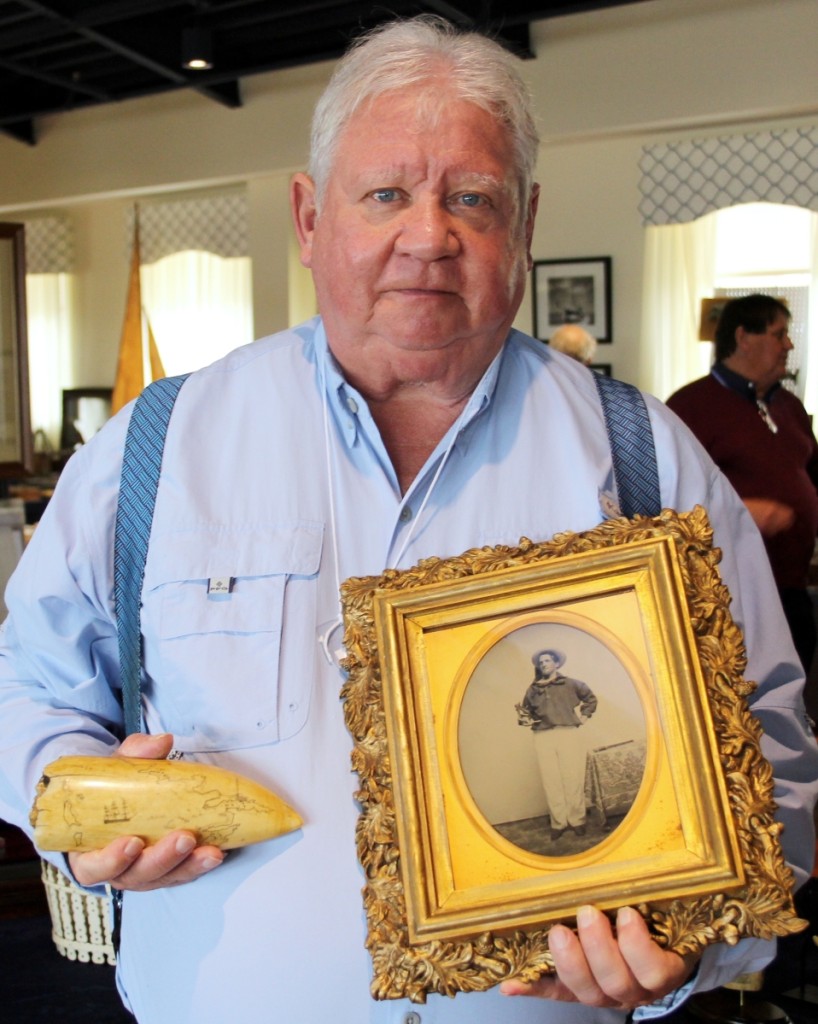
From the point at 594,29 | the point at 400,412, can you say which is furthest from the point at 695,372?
the point at 400,412

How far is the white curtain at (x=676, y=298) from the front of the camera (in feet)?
25.5

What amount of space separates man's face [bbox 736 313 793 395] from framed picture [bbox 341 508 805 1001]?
336cm

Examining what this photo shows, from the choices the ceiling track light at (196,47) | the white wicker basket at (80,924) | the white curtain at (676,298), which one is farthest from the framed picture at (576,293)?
the white wicker basket at (80,924)

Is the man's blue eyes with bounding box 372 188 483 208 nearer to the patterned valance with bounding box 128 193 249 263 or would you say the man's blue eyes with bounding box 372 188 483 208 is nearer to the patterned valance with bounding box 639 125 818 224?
the patterned valance with bounding box 639 125 818 224

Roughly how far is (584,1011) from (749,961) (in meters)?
0.18

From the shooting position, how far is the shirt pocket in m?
1.16

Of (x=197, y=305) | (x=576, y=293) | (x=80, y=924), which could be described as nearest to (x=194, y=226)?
(x=197, y=305)

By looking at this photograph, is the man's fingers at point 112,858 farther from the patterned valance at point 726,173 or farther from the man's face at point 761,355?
the patterned valance at point 726,173

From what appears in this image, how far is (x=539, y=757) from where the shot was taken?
973mm

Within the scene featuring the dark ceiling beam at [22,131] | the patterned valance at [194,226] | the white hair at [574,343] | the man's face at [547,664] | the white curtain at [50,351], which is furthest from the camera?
the white curtain at [50,351]

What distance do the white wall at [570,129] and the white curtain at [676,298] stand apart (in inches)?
4.1

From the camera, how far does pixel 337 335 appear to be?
126 centimetres

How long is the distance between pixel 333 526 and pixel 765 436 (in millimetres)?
3149

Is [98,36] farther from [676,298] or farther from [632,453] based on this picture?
[632,453]
